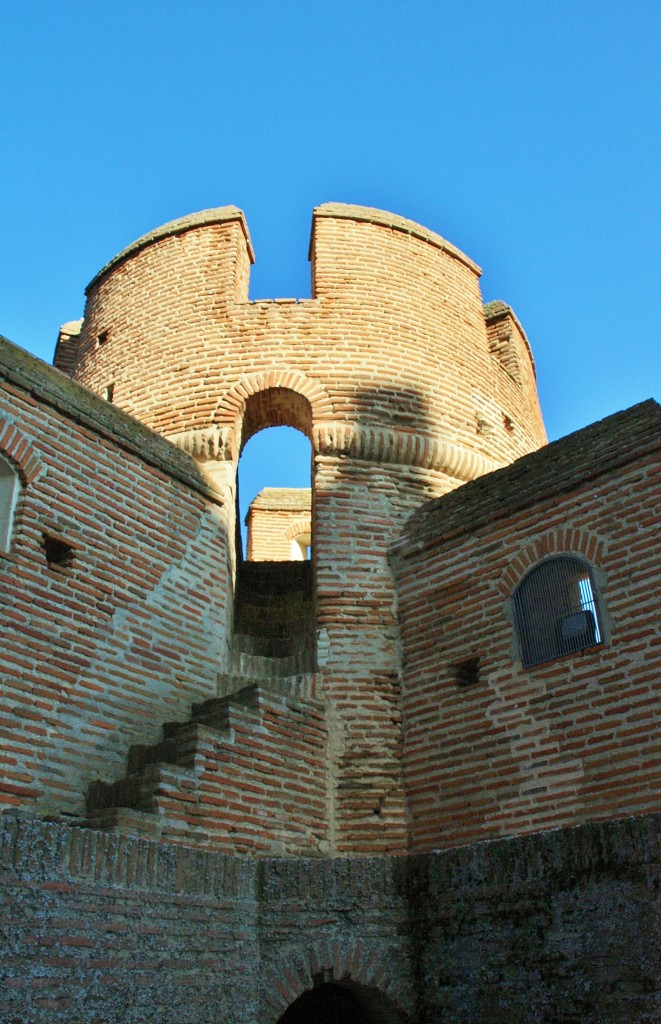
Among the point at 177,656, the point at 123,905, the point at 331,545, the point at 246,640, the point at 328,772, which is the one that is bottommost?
the point at 123,905

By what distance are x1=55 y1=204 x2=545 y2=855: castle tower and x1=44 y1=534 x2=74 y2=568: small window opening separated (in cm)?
215

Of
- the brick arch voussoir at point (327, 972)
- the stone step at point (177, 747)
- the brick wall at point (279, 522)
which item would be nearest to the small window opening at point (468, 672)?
the stone step at point (177, 747)

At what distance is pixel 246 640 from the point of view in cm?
908

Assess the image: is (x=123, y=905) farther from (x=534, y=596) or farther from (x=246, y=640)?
(x=246, y=640)

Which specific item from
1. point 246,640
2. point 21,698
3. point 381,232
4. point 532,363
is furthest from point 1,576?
point 532,363

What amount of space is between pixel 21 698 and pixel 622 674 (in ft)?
14.3

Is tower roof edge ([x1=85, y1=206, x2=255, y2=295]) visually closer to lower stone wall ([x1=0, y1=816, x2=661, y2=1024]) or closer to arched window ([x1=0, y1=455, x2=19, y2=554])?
arched window ([x1=0, y1=455, x2=19, y2=554])

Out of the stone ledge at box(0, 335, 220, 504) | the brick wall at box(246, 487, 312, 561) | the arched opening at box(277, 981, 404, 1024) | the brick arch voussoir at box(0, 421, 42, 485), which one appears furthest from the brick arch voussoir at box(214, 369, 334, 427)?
the brick wall at box(246, 487, 312, 561)

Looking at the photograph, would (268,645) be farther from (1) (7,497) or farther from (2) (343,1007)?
(2) (343,1007)

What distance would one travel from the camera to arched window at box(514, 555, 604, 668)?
7227mm

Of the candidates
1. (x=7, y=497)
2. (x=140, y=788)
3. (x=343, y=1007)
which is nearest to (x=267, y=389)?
(x=7, y=497)

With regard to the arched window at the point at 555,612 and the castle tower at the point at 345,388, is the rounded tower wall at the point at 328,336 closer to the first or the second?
the castle tower at the point at 345,388

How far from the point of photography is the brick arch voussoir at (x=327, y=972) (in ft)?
13.9

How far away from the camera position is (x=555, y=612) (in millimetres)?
7457
